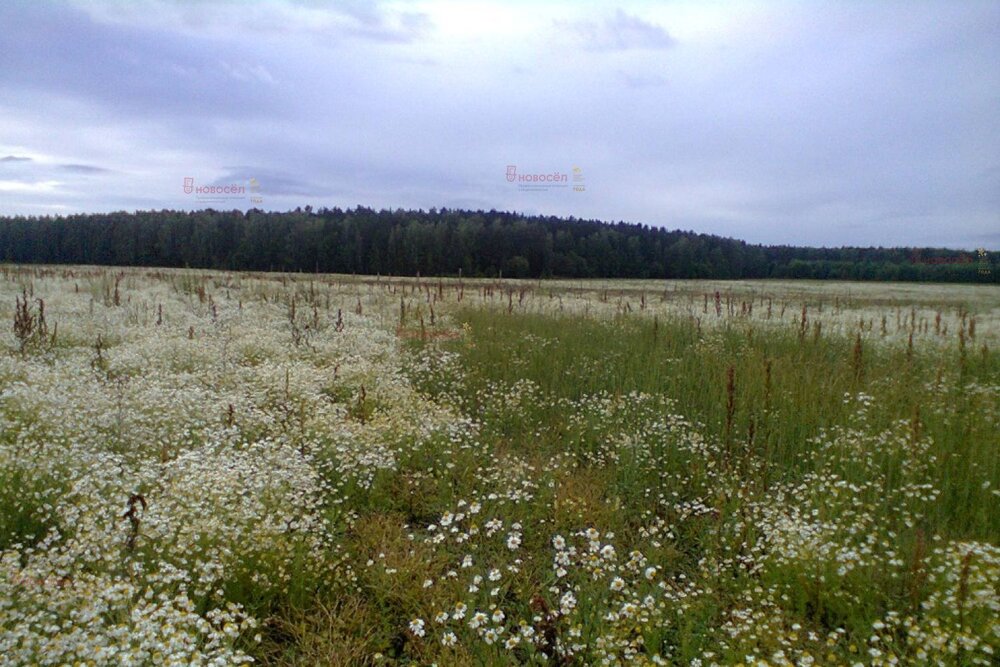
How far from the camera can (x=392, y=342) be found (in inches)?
407

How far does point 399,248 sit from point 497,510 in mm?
72554

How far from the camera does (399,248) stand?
74750 millimetres

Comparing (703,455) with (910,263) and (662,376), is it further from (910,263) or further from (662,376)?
(910,263)

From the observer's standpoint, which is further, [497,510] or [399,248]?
[399,248]

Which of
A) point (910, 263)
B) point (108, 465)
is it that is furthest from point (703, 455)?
point (910, 263)

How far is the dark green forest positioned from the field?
195 feet

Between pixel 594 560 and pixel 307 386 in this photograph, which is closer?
pixel 594 560

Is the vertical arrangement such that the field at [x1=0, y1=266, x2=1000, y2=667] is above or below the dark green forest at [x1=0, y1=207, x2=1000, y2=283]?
below

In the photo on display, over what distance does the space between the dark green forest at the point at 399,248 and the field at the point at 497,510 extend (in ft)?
195

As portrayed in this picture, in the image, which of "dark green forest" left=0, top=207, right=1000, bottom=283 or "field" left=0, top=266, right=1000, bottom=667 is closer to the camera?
"field" left=0, top=266, right=1000, bottom=667

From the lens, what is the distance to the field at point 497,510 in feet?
9.77

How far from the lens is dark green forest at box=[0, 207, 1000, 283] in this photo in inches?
2613

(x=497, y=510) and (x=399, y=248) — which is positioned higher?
(x=399, y=248)

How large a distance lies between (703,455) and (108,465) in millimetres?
5239
